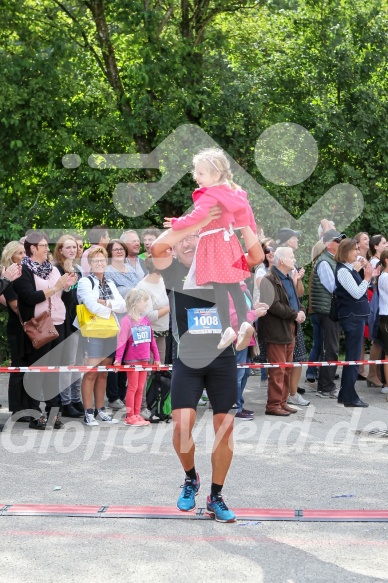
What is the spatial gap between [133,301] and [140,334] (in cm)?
35

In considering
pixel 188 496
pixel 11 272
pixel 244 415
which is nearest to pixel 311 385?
pixel 244 415

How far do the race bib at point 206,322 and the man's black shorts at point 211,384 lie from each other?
20cm

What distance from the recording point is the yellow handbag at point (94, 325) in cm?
1008

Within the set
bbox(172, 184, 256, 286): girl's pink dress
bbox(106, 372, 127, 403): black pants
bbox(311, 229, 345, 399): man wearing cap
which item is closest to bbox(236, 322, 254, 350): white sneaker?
bbox(172, 184, 256, 286): girl's pink dress

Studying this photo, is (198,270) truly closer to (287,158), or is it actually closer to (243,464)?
(243,464)

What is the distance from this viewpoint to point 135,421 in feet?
32.8

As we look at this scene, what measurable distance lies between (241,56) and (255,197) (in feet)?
10.8

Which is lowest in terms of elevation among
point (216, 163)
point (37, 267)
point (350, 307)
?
point (350, 307)

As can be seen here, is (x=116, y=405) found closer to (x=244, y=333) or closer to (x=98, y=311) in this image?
(x=98, y=311)

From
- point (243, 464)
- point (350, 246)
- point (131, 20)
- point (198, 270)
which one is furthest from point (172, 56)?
point (198, 270)

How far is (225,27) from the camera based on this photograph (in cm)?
1788

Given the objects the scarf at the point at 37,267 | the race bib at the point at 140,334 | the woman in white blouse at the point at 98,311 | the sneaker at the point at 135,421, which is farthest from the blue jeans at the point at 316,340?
the scarf at the point at 37,267

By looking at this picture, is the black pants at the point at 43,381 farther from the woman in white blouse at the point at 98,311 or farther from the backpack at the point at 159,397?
the backpack at the point at 159,397

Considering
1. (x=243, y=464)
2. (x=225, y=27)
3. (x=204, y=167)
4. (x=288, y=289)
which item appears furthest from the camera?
(x=225, y=27)
